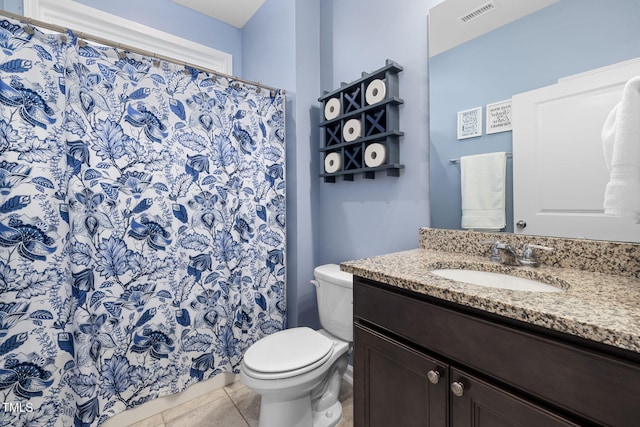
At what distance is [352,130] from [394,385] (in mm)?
1281

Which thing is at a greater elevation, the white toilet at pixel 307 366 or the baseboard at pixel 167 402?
the white toilet at pixel 307 366

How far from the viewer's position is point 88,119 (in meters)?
1.28

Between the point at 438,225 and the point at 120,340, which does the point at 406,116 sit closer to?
the point at 438,225

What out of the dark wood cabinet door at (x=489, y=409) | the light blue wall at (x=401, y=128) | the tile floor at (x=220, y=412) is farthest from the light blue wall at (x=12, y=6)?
the dark wood cabinet door at (x=489, y=409)

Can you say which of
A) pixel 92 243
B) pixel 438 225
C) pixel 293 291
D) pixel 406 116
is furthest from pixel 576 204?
pixel 92 243

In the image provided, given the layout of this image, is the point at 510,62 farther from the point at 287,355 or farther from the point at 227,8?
the point at 227,8

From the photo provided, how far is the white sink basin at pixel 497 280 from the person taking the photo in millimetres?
854

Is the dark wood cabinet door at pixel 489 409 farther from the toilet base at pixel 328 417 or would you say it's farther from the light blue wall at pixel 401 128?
the toilet base at pixel 328 417

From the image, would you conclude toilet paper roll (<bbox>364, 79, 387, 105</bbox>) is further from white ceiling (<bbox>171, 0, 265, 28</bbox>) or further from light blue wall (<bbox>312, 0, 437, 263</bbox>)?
white ceiling (<bbox>171, 0, 265, 28</bbox>)

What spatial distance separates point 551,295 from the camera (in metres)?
0.66

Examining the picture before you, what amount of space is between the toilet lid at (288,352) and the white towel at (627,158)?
118 cm

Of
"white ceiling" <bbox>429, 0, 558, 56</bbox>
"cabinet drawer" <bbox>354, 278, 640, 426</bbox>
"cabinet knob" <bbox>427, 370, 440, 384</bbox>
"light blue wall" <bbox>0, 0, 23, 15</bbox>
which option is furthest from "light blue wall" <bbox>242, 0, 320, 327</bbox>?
"light blue wall" <bbox>0, 0, 23, 15</bbox>

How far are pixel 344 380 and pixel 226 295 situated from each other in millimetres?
926

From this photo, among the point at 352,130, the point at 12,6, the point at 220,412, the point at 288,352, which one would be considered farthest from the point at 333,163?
the point at 12,6
